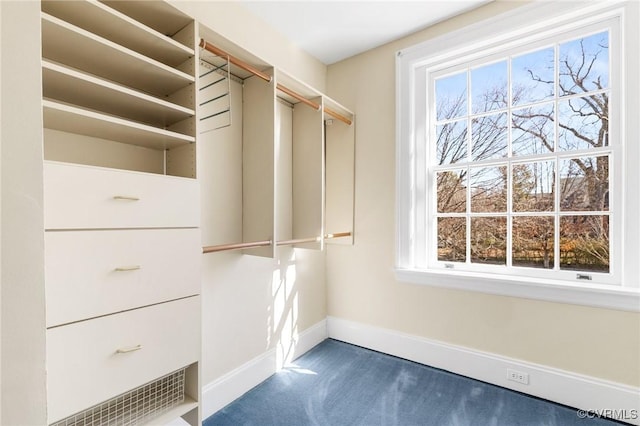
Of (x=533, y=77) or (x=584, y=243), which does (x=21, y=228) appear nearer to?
(x=584, y=243)

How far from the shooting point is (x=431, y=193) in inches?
92.7

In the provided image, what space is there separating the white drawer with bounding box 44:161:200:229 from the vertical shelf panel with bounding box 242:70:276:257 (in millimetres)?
549

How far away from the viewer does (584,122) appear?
1.85m

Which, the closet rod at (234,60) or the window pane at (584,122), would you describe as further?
the window pane at (584,122)

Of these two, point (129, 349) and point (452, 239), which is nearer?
point (129, 349)

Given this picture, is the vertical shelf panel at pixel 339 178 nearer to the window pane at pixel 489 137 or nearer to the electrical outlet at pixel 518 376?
the window pane at pixel 489 137

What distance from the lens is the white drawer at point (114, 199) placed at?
925 millimetres

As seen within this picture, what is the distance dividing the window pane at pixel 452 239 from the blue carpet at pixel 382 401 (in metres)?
0.84

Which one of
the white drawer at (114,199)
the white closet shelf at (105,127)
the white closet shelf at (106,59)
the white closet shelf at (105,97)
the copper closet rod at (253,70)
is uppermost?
the copper closet rod at (253,70)

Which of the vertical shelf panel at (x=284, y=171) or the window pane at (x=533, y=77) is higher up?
the window pane at (x=533, y=77)

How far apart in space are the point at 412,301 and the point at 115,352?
194 centimetres
